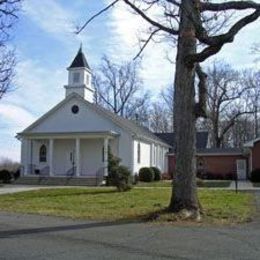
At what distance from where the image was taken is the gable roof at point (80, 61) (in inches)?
2048

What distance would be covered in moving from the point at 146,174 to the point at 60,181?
7.23m

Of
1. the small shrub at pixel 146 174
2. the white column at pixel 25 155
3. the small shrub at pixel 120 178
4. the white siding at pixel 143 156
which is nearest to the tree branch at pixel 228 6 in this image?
the small shrub at pixel 120 178

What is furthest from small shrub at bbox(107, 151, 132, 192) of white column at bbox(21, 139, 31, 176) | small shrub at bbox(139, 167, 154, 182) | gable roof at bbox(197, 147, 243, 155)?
gable roof at bbox(197, 147, 243, 155)

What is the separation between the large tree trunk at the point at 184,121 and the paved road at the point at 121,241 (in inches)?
96.0

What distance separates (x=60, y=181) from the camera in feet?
143

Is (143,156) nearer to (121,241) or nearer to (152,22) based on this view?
(152,22)

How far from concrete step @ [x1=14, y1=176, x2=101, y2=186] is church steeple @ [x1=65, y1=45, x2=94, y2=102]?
9604 mm

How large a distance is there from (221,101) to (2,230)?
209 ft

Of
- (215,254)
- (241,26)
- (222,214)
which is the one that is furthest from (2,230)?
(241,26)

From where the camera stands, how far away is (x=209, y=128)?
81562 mm

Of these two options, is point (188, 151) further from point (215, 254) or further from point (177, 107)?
point (215, 254)

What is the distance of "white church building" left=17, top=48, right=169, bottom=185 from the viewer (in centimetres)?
4512

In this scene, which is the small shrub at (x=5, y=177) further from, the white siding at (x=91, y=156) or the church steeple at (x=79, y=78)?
the church steeple at (x=79, y=78)

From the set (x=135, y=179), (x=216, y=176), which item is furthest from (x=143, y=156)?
(x=216, y=176)
